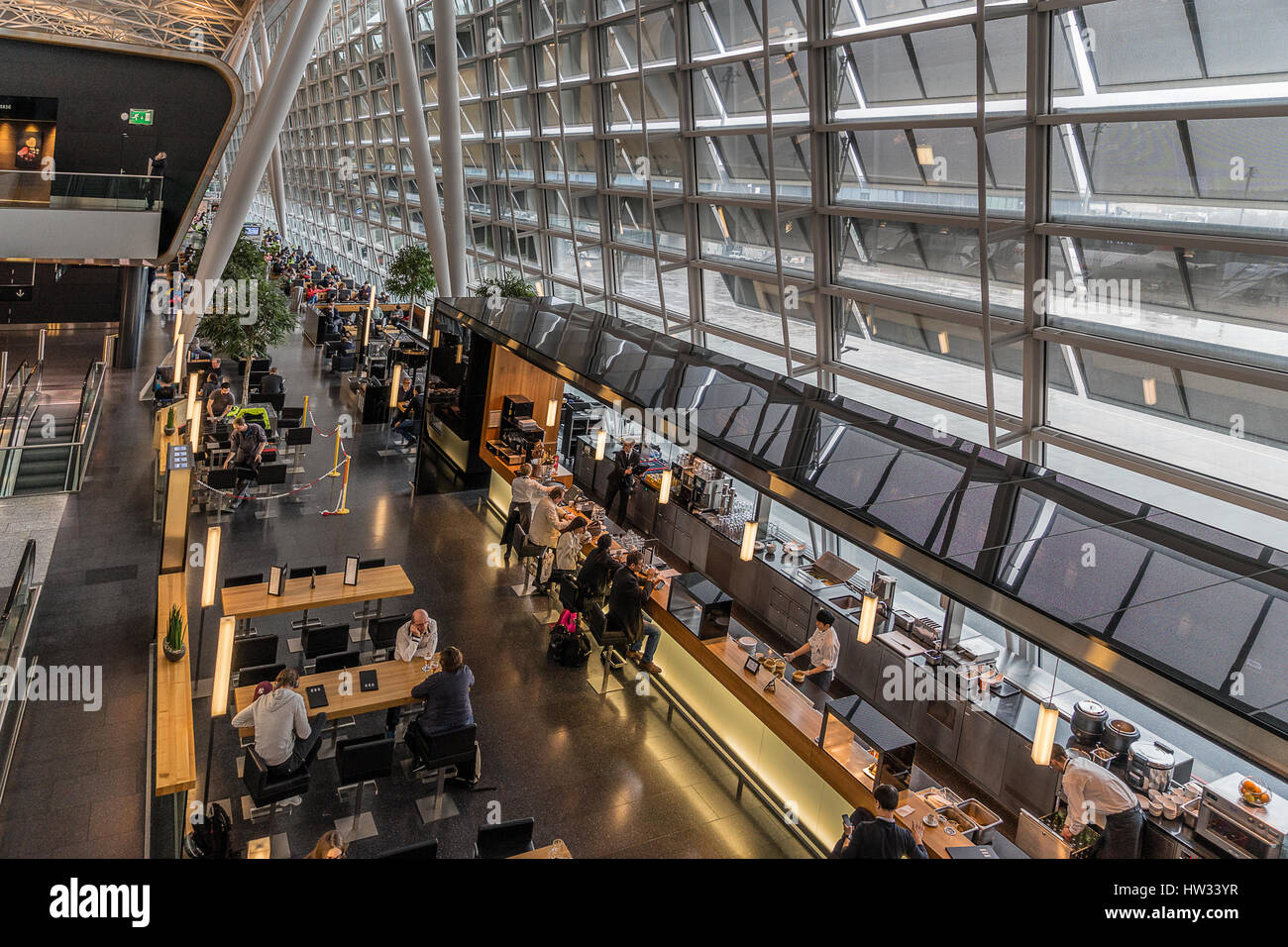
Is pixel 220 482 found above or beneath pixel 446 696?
above

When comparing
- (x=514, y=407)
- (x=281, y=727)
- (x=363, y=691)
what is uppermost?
(x=514, y=407)

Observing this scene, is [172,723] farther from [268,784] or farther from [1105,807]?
[1105,807]

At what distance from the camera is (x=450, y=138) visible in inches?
678

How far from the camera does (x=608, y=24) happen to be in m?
14.3

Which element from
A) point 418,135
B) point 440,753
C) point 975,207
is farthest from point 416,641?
point 418,135

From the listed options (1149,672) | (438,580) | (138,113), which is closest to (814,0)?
(438,580)

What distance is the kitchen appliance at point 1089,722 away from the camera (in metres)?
6.84

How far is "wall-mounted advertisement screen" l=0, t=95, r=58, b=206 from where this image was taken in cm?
1612

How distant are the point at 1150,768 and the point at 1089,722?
2.25 ft

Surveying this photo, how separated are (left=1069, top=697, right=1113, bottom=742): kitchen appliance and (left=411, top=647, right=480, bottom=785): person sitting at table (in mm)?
4855

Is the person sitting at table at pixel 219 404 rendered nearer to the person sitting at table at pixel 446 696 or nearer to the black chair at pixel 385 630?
the black chair at pixel 385 630

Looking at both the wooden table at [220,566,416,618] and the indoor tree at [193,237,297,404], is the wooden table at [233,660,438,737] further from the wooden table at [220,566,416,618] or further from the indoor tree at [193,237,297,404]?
the indoor tree at [193,237,297,404]
